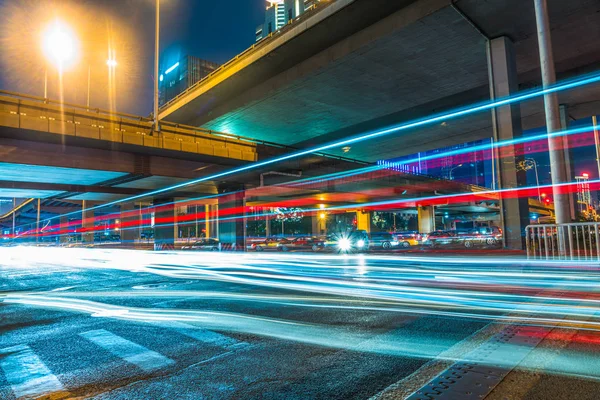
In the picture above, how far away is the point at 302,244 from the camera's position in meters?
42.6

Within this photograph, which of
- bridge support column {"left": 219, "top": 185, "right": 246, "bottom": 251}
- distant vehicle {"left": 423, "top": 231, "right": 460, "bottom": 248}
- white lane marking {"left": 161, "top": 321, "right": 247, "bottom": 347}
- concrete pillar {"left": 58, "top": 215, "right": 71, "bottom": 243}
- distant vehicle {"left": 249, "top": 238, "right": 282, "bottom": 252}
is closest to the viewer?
white lane marking {"left": 161, "top": 321, "right": 247, "bottom": 347}

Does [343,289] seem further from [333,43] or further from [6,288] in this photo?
[333,43]

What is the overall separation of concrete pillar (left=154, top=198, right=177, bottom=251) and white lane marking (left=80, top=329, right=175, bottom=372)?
1623 inches

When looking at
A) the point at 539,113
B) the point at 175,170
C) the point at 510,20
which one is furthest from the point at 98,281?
the point at 539,113

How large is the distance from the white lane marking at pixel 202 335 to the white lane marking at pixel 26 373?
1873mm

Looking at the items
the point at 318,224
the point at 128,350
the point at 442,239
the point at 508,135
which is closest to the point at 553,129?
the point at 508,135

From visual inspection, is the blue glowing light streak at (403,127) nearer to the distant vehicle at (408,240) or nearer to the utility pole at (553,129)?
the utility pole at (553,129)

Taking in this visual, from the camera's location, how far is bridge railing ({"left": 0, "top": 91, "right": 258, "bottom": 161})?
2172 centimetres

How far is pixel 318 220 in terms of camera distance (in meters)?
71.3

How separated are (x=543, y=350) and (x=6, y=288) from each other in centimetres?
1414

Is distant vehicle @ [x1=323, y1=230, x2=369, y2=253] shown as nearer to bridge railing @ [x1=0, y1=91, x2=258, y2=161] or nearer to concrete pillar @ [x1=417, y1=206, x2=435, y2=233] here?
bridge railing @ [x1=0, y1=91, x2=258, y2=161]

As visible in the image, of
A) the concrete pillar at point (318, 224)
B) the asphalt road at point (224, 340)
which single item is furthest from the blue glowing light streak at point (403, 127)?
the concrete pillar at point (318, 224)

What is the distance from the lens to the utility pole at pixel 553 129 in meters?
15.0

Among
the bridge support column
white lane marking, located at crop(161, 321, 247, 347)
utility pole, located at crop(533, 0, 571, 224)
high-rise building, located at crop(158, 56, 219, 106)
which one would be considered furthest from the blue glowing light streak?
high-rise building, located at crop(158, 56, 219, 106)
